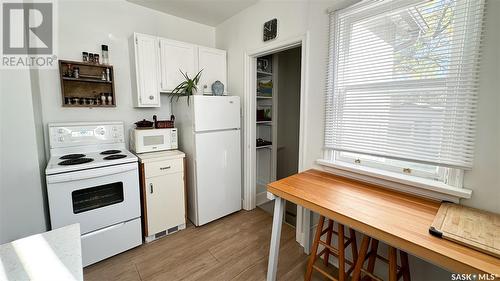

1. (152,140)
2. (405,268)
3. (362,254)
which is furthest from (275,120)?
(405,268)

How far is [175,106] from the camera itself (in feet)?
9.16

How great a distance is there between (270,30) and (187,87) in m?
1.14

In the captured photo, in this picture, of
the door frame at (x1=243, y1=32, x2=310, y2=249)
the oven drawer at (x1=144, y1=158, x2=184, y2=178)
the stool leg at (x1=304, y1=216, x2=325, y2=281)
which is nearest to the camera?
the stool leg at (x1=304, y1=216, x2=325, y2=281)

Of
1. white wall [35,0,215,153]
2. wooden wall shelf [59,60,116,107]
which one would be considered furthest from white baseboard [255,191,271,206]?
wooden wall shelf [59,60,116,107]

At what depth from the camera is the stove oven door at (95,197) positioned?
1.69m

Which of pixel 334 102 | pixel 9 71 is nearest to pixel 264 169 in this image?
pixel 334 102

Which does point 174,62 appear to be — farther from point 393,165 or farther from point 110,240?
point 393,165

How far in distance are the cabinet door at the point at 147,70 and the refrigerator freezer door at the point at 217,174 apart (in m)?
0.74

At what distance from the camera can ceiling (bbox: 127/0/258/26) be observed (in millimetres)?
2493

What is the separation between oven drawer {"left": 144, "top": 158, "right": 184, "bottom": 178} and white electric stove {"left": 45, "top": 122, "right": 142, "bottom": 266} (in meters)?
0.12

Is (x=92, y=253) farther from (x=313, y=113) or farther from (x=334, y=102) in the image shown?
(x=334, y=102)

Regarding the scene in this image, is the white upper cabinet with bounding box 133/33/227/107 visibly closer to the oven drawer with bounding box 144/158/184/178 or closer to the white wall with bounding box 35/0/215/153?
the white wall with bounding box 35/0/215/153

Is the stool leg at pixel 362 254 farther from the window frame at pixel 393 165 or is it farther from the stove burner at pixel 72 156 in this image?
the stove burner at pixel 72 156

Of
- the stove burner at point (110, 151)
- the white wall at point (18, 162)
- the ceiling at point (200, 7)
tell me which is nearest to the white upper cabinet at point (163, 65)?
the ceiling at point (200, 7)
